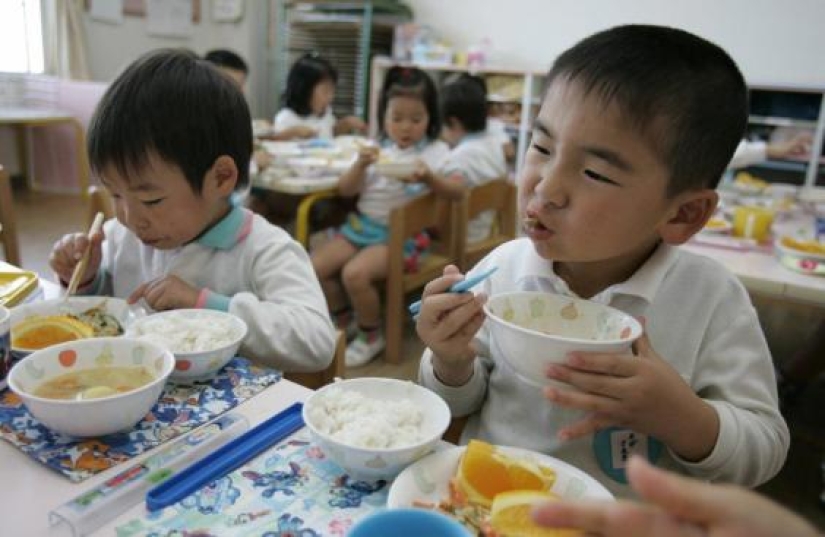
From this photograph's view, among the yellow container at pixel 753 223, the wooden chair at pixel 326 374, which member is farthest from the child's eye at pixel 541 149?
the yellow container at pixel 753 223

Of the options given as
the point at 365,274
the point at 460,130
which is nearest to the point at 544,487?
the point at 365,274

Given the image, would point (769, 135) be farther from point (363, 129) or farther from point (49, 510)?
point (49, 510)

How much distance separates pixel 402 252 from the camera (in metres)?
2.60

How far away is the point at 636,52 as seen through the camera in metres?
0.76

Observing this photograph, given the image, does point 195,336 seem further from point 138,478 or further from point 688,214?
point 688,214

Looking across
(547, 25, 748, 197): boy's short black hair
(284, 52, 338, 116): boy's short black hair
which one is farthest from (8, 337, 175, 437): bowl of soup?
(284, 52, 338, 116): boy's short black hair

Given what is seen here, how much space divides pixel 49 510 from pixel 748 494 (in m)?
0.59

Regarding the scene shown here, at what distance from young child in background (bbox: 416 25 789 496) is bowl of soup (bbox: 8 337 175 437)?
1.11ft

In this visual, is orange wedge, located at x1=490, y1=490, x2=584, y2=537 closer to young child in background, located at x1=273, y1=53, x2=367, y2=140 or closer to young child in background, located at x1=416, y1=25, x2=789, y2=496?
young child in background, located at x1=416, y1=25, x2=789, y2=496

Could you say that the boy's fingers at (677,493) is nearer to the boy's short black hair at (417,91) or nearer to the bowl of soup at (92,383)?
the bowl of soup at (92,383)

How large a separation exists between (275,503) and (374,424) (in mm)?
128

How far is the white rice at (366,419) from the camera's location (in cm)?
64

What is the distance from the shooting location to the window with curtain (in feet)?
15.6

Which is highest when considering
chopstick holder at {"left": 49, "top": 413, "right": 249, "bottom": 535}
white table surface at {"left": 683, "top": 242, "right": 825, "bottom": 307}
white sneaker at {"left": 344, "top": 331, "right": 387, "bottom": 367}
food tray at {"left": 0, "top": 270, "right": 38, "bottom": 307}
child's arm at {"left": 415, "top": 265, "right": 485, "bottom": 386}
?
child's arm at {"left": 415, "top": 265, "right": 485, "bottom": 386}
